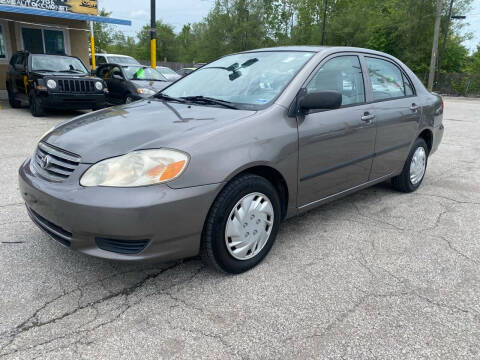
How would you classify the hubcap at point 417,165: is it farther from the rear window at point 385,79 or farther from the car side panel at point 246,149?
the car side panel at point 246,149

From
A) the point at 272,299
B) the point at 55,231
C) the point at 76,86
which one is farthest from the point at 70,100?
the point at 272,299

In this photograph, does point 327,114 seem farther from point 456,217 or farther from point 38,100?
point 38,100

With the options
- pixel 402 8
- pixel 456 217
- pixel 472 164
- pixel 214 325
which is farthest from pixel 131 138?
pixel 402 8

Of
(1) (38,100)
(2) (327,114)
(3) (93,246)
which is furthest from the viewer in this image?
(1) (38,100)

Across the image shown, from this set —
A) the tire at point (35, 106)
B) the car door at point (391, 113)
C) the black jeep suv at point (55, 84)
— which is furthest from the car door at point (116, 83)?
the car door at point (391, 113)

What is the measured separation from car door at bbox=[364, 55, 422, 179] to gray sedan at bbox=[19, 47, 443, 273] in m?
0.02

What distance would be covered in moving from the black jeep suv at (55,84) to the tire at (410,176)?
7994 millimetres

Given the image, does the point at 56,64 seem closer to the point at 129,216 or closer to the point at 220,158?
the point at 220,158

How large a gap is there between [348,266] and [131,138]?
1791 millimetres

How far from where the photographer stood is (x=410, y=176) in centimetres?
459

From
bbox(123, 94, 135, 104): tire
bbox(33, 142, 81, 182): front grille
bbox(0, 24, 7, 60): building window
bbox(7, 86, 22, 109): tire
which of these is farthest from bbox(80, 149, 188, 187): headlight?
bbox(0, 24, 7, 60): building window

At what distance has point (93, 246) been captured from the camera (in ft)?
7.64

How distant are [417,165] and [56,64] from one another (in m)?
9.29

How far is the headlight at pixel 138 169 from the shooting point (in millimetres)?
2271
